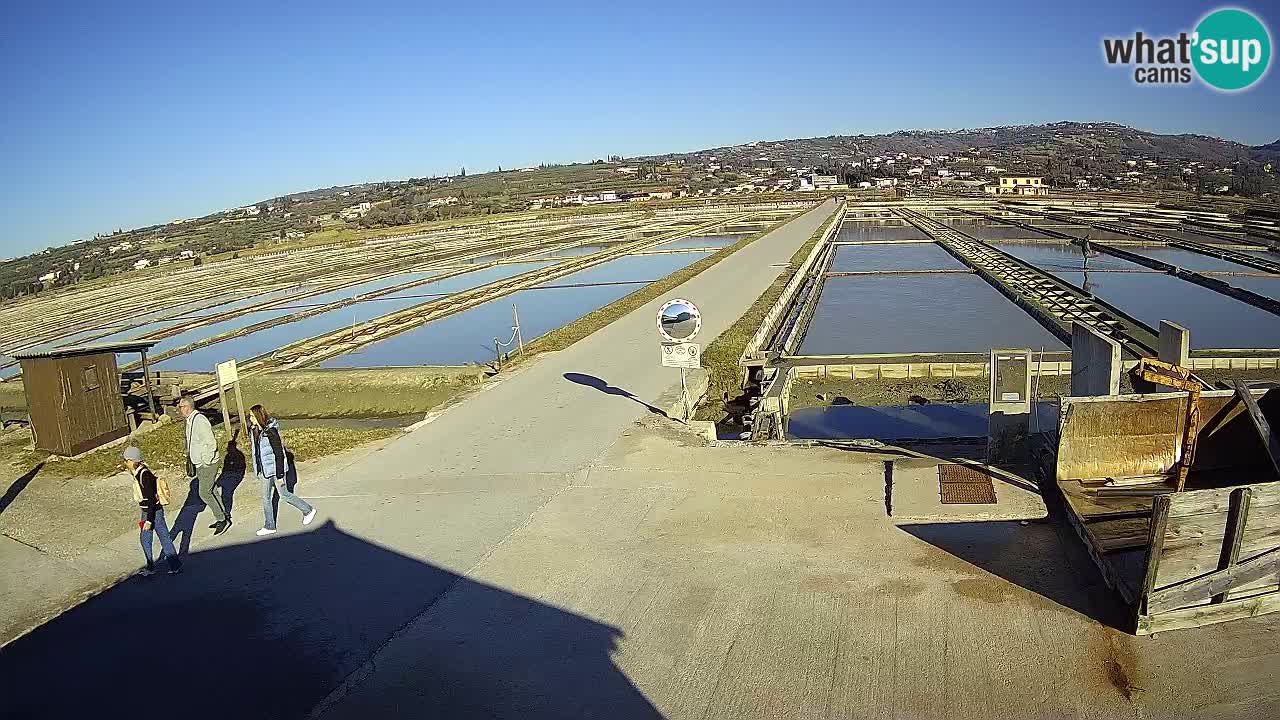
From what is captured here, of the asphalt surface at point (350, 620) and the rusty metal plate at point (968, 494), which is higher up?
the rusty metal plate at point (968, 494)

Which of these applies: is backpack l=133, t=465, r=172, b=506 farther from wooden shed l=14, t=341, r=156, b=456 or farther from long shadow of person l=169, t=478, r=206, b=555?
wooden shed l=14, t=341, r=156, b=456

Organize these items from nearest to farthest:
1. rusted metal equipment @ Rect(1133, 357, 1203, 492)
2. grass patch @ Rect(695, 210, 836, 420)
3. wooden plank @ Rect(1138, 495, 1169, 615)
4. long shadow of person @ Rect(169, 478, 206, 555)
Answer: wooden plank @ Rect(1138, 495, 1169, 615) < rusted metal equipment @ Rect(1133, 357, 1203, 492) < long shadow of person @ Rect(169, 478, 206, 555) < grass patch @ Rect(695, 210, 836, 420)

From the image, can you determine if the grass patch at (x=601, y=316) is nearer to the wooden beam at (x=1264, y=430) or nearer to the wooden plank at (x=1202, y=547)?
the wooden beam at (x=1264, y=430)

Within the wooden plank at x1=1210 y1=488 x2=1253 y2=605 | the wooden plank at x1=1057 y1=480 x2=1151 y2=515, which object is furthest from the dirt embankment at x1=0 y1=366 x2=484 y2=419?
the wooden plank at x1=1210 y1=488 x2=1253 y2=605

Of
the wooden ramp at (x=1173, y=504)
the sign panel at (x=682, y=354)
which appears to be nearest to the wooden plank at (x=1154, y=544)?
the wooden ramp at (x=1173, y=504)

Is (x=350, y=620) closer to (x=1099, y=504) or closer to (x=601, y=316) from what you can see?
(x=1099, y=504)

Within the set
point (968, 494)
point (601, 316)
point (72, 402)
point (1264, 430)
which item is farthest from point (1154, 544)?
point (601, 316)

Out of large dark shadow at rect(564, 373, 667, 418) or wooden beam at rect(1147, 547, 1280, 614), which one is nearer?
wooden beam at rect(1147, 547, 1280, 614)
